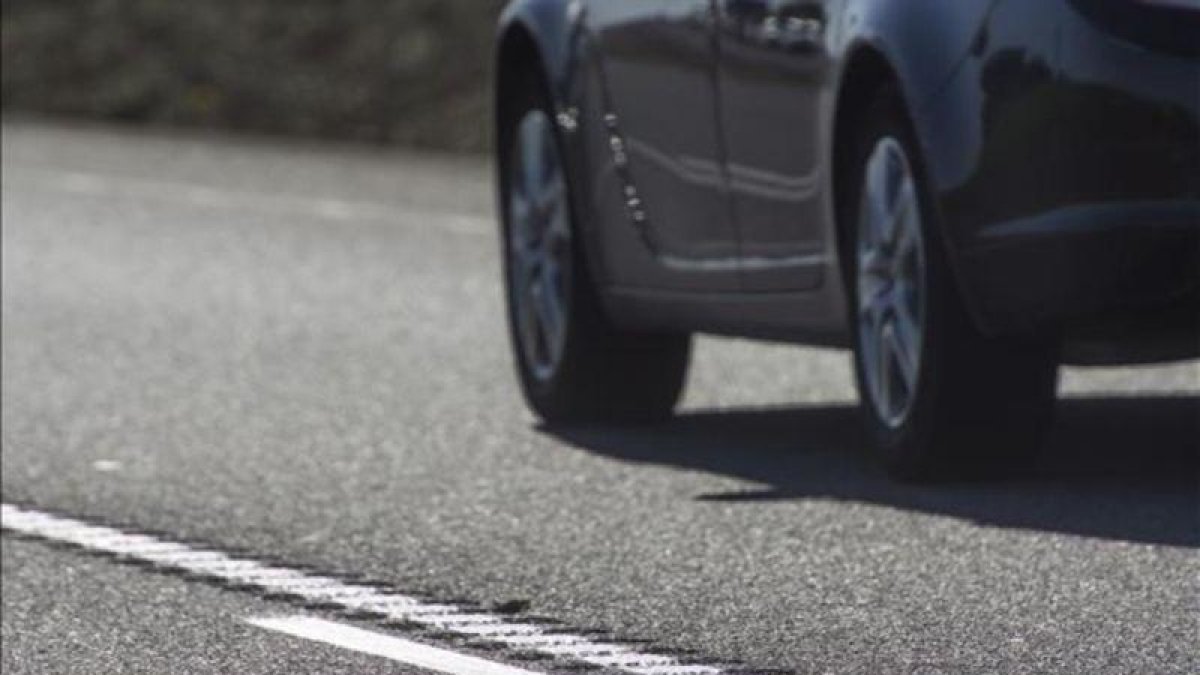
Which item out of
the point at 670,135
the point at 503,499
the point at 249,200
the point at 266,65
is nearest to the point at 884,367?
the point at 503,499

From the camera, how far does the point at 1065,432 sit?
10.5m

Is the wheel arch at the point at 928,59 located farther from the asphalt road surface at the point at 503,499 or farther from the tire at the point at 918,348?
Result: the asphalt road surface at the point at 503,499

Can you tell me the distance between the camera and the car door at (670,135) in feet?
32.9

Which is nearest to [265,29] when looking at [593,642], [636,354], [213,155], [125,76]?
[125,76]

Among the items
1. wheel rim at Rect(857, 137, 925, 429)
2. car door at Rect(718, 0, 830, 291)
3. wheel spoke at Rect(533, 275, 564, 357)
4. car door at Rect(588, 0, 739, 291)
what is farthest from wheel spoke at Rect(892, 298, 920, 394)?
wheel spoke at Rect(533, 275, 564, 357)

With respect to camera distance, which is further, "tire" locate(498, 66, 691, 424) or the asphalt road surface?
"tire" locate(498, 66, 691, 424)

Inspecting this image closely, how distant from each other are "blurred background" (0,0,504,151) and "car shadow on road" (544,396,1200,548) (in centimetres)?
1294

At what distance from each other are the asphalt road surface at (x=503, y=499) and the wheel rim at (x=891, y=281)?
232 mm

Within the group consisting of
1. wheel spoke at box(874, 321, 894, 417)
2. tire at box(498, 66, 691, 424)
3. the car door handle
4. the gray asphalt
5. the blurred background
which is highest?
the car door handle

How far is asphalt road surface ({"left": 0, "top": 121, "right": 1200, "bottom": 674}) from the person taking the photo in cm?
744

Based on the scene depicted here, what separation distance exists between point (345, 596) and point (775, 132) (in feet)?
6.47

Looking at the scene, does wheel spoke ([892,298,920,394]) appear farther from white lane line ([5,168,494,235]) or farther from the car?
white lane line ([5,168,494,235])

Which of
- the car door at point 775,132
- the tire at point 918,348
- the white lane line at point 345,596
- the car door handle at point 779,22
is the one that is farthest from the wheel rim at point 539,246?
the white lane line at point 345,596

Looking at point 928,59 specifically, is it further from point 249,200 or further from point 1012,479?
point 249,200
